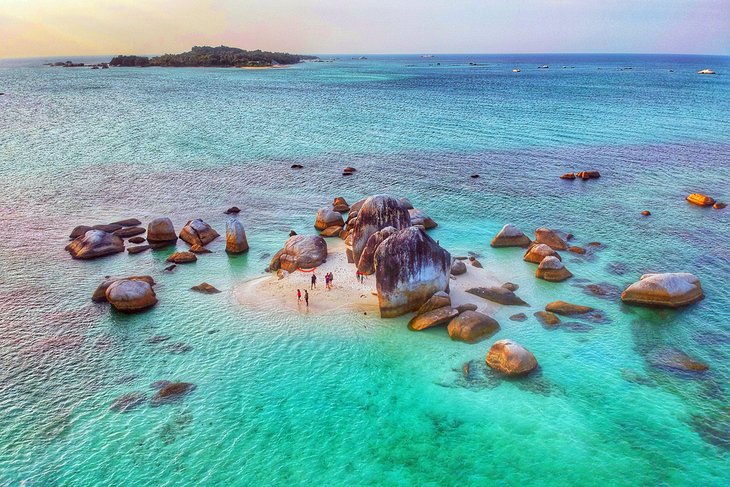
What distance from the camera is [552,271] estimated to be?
37.9 meters

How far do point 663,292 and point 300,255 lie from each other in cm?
2565

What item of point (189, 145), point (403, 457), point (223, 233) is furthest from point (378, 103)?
point (403, 457)

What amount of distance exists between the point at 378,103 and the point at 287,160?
6606cm

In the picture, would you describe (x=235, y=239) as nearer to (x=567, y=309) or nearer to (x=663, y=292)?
(x=567, y=309)

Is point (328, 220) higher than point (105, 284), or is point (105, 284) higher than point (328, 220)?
point (328, 220)

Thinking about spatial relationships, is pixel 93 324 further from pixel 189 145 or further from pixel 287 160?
pixel 189 145

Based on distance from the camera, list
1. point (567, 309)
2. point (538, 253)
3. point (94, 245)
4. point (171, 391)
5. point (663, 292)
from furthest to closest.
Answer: point (94, 245)
point (538, 253)
point (663, 292)
point (567, 309)
point (171, 391)

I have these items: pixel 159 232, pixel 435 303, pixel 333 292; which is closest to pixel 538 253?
pixel 435 303

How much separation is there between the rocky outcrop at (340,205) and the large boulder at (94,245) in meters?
20.6

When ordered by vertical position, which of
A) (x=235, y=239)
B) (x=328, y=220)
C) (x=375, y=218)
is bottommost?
(x=235, y=239)

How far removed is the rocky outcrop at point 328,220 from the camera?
47.9 m

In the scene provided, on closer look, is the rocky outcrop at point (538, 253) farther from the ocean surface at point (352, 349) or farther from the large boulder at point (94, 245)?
the large boulder at point (94, 245)

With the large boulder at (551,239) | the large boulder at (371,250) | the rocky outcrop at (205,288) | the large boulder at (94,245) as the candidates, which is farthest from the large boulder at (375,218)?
the large boulder at (94,245)

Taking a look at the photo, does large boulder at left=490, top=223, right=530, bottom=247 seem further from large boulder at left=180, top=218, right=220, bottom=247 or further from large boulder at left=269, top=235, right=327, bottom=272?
large boulder at left=180, top=218, right=220, bottom=247
